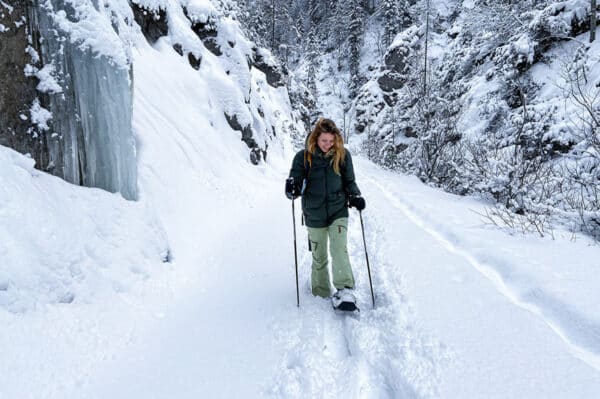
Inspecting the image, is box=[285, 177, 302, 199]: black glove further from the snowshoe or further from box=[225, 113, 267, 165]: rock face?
box=[225, 113, 267, 165]: rock face

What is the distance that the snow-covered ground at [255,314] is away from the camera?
101 inches

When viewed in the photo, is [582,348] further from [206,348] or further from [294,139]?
[294,139]

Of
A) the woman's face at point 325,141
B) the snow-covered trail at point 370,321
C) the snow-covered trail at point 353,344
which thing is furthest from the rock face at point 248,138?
the woman's face at point 325,141

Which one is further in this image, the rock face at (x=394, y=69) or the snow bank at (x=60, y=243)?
the rock face at (x=394, y=69)

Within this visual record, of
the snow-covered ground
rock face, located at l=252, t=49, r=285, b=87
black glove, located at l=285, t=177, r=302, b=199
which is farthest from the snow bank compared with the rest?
rock face, located at l=252, t=49, r=285, b=87

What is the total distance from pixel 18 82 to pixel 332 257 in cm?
378

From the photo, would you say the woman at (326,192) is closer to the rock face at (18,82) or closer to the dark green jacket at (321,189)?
the dark green jacket at (321,189)

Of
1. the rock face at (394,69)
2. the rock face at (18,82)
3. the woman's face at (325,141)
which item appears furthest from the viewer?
the rock face at (394,69)

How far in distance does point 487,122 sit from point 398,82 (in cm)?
3499

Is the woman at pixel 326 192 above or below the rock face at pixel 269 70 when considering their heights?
below

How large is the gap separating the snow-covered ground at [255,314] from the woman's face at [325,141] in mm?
1766

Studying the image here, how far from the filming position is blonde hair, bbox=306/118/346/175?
3.89m

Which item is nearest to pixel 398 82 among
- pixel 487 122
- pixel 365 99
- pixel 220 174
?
pixel 365 99

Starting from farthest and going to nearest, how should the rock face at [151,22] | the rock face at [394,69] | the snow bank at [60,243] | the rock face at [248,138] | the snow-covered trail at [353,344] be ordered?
the rock face at [394,69] < the rock face at [248,138] < the rock face at [151,22] < the snow bank at [60,243] < the snow-covered trail at [353,344]
